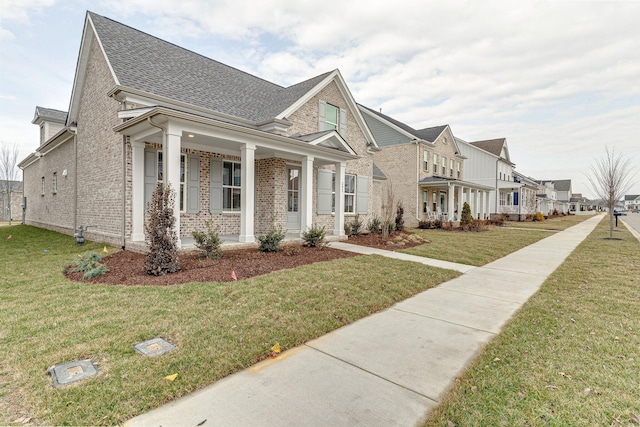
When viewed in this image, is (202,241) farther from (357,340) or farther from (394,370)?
(394,370)

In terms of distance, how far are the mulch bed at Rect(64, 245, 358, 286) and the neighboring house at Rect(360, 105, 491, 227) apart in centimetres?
1530

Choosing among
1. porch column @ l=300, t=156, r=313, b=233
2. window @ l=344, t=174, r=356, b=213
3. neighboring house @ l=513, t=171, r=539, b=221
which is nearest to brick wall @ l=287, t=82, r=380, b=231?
window @ l=344, t=174, r=356, b=213

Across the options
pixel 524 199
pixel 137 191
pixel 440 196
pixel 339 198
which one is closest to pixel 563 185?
pixel 524 199

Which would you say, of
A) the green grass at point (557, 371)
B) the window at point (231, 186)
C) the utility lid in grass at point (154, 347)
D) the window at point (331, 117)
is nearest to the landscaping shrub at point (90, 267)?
the utility lid in grass at point (154, 347)

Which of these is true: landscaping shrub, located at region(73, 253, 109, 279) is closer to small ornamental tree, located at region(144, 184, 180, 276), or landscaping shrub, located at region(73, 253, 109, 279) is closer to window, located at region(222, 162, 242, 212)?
small ornamental tree, located at region(144, 184, 180, 276)

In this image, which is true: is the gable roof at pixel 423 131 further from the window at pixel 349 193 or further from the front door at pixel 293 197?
the front door at pixel 293 197

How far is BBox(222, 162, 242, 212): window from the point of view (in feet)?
36.5

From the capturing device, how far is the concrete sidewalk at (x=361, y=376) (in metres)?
2.32

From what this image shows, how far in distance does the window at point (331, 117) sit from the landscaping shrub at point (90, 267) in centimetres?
1019

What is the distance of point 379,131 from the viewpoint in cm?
2530

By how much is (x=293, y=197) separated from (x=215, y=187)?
3.13m

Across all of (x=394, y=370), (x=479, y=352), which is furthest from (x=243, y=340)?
(x=479, y=352)

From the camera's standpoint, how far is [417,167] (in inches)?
910

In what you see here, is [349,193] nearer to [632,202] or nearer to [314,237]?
[314,237]
